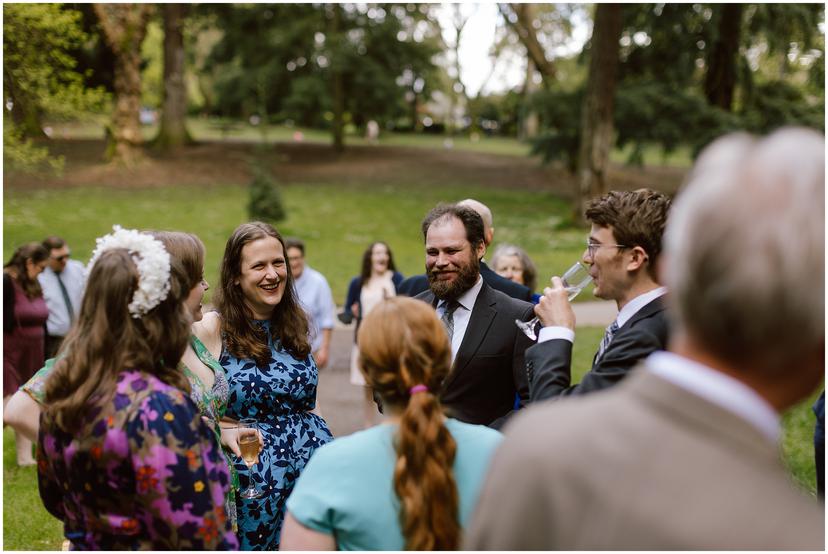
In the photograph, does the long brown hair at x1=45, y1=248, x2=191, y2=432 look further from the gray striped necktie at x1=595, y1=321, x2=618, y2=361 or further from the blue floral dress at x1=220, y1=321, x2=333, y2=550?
the gray striped necktie at x1=595, y1=321, x2=618, y2=361

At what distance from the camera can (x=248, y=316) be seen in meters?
4.08

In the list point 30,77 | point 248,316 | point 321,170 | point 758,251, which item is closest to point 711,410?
point 758,251

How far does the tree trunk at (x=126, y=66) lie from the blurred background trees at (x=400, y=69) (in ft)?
0.16

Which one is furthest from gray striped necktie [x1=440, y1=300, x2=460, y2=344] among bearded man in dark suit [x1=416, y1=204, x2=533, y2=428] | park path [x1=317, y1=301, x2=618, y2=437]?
park path [x1=317, y1=301, x2=618, y2=437]

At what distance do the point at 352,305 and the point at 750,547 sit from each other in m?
7.53

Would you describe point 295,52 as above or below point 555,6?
below

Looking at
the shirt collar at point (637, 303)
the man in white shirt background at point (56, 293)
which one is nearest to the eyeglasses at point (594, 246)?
the shirt collar at point (637, 303)

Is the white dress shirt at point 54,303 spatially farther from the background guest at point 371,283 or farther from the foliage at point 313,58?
the foliage at point 313,58

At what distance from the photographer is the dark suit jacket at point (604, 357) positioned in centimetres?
256

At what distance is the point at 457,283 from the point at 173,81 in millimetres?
28697

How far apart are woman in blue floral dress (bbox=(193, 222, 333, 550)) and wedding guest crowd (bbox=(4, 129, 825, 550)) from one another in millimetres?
12

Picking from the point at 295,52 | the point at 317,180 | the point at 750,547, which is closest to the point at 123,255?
the point at 750,547

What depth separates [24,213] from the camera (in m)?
19.9

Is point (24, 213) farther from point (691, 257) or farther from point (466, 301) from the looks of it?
point (691, 257)
